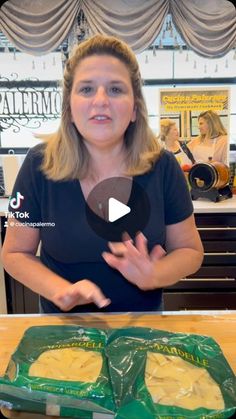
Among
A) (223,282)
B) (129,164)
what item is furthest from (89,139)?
(223,282)

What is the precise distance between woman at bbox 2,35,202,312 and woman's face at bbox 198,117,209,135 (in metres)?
0.07

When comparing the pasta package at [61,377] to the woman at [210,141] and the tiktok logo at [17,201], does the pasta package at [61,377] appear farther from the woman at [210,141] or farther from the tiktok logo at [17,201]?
the woman at [210,141]

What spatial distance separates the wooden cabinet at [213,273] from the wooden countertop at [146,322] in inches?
21.2

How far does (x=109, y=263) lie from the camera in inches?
22.8

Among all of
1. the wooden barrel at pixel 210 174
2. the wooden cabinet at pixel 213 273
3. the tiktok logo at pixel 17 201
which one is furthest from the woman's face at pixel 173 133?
the wooden cabinet at pixel 213 273

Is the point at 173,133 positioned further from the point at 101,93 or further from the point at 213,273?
the point at 213,273

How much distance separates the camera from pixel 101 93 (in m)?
0.50

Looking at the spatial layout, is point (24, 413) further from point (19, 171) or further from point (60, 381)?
point (19, 171)

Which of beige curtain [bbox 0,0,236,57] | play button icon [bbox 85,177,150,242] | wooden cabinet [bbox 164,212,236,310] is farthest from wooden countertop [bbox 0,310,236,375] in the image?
wooden cabinet [bbox 164,212,236,310]

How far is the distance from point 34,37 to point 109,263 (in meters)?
0.33

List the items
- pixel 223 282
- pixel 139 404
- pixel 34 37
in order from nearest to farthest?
pixel 139 404
pixel 34 37
pixel 223 282

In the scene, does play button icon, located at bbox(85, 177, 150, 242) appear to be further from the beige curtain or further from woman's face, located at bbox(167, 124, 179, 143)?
the beige curtain

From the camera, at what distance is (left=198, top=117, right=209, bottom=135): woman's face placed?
0.59 meters

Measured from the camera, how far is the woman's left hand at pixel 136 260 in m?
0.54
